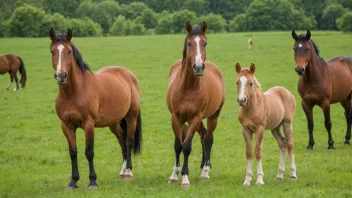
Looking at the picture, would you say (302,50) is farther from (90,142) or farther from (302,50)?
(90,142)

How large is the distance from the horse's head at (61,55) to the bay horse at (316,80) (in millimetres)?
5497

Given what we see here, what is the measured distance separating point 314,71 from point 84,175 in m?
6.12

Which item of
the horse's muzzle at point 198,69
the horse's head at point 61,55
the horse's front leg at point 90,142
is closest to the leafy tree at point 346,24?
the horse's muzzle at point 198,69

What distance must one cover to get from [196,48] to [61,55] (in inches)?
83.0

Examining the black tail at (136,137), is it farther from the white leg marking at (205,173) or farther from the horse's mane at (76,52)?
the horse's mane at (76,52)

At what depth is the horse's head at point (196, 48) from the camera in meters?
7.57

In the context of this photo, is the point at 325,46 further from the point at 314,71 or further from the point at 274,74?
the point at 314,71

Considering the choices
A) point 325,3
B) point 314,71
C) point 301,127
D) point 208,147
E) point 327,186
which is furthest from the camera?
point 325,3

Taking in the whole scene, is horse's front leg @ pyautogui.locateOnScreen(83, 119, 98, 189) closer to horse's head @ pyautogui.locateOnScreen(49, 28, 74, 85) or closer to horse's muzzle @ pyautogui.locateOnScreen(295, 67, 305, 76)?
horse's head @ pyautogui.locateOnScreen(49, 28, 74, 85)

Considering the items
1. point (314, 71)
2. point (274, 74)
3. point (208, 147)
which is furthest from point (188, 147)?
point (274, 74)

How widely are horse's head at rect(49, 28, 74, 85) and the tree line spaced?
5698 centimetres

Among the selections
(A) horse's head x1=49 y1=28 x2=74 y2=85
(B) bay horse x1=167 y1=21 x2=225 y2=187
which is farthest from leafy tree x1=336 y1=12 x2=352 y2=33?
(A) horse's head x1=49 y1=28 x2=74 y2=85

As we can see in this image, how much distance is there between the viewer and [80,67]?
8.33m

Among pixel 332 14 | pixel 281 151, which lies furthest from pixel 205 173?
pixel 332 14
